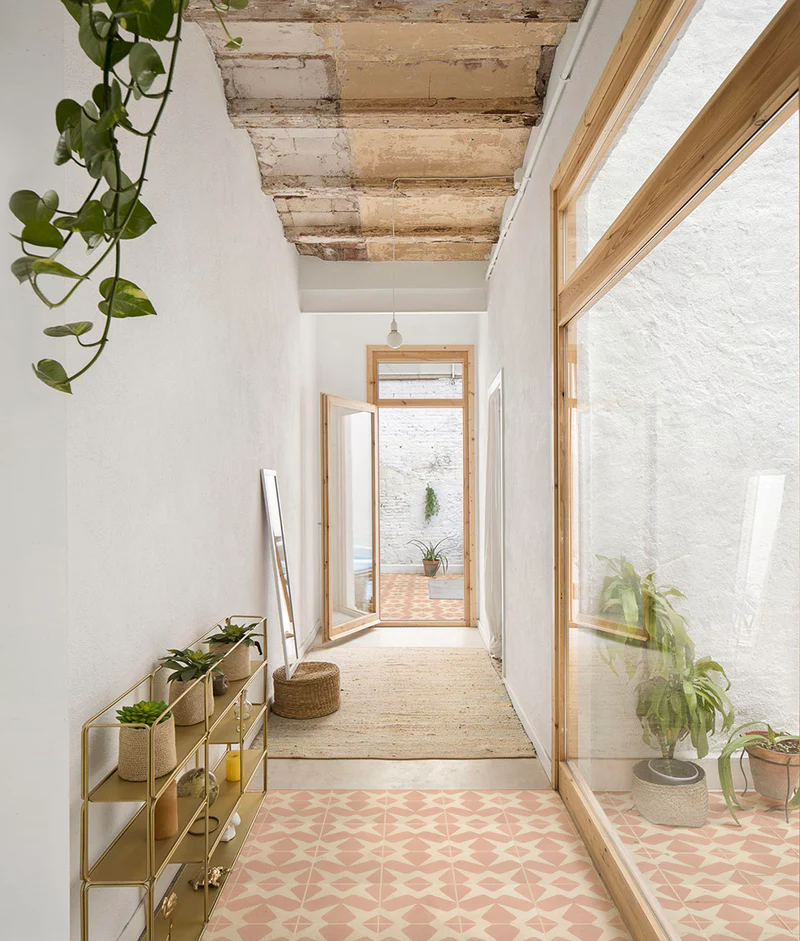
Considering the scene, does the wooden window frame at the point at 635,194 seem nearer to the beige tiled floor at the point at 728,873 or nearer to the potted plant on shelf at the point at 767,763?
the beige tiled floor at the point at 728,873

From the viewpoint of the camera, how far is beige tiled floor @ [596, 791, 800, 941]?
125cm

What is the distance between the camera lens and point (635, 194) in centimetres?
198

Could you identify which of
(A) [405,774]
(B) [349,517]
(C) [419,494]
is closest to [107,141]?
(A) [405,774]

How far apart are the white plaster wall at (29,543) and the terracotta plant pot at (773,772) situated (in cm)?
134

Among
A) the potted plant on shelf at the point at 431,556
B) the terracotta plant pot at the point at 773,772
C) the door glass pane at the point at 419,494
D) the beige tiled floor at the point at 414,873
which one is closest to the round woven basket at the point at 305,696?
the beige tiled floor at the point at 414,873

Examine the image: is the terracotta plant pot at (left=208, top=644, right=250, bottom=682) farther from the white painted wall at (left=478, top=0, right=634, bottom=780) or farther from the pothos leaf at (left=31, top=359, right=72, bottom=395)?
the pothos leaf at (left=31, top=359, right=72, bottom=395)

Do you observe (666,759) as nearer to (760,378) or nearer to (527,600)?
(760,378)

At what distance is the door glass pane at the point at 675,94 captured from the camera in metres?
1.40

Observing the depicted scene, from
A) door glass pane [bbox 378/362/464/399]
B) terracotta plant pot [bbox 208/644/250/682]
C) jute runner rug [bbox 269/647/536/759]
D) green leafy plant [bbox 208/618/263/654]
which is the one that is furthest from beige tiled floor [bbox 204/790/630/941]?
door glass pane [bbox 378/362/464/399]

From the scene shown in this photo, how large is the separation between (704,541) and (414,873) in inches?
59.6

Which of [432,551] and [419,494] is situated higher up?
[419,494]

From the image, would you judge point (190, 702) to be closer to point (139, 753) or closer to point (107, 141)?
point (139, 753)

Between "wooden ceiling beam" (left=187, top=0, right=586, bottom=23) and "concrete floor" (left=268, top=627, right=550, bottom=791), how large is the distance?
2.84m

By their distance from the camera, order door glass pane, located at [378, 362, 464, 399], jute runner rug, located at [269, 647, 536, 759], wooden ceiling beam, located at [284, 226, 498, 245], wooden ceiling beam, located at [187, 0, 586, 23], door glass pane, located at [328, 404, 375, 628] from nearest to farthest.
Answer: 1. wooden ceiling beam, located at [187, 0, 586, 23]
2. jute runner rug, located at [269, 647, 536, 759]
3. wooden ceiling beam, located at [284, 226, 498, 245]
4. door glass pane, located at [328, 404, 375, 628]
5. door glass pane, located at [378, 362, 464, 399]
